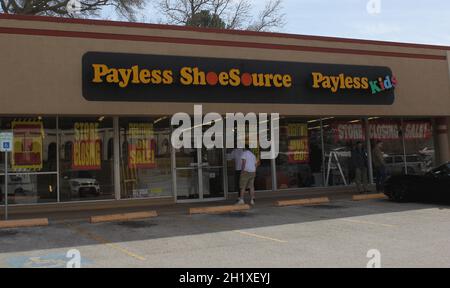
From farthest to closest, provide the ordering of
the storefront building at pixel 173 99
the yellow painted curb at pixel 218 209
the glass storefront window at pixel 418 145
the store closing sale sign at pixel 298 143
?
the glass storefront window at pixel 418 145, the store closing sale sign at pixel 298 143, the yellow painted curb at pixel 218 209, the storefront building at pixel 173 99

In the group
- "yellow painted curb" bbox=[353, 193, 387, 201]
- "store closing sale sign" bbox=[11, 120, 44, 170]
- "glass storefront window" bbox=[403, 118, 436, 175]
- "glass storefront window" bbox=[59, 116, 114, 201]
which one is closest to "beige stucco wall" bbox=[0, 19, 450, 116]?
"store closing sale sign" bbox=[11, 120, 44, 170]

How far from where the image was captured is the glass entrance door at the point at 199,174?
15930mm

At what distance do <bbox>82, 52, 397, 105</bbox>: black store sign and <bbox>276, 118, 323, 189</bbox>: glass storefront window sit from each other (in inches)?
68.2

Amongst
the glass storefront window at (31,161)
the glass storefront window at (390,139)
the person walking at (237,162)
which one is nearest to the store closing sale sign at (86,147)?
the glass storefront window at (31,161)

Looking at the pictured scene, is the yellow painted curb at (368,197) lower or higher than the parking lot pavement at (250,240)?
higher

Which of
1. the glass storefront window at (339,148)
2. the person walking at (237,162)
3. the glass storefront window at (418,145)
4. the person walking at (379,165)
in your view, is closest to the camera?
the person walking at (237,162)

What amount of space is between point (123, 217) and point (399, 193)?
332 inches

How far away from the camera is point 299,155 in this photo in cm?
1792

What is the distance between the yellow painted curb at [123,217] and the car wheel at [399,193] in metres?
7.48

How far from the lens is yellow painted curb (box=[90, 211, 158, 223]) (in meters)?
12.3

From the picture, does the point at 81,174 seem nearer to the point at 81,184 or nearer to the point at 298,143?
the point at 81,184

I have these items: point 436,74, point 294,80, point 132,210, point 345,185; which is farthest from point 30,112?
point 436,74

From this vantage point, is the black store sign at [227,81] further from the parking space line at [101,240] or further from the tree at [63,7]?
the tree at [63,7]

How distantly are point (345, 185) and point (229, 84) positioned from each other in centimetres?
655
